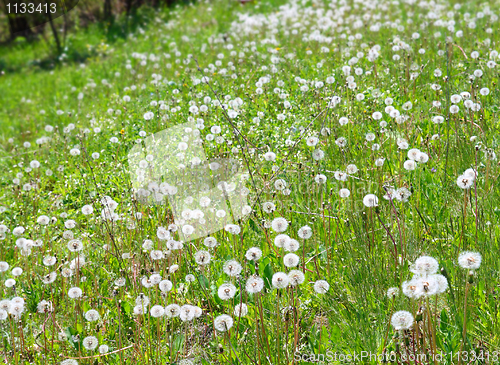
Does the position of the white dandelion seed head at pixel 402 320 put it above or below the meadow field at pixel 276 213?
above

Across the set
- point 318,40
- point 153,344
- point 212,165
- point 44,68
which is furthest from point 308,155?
point 44,68

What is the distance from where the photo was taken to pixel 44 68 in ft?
38.4

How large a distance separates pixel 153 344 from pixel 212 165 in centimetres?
160

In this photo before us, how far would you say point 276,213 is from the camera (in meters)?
2.91

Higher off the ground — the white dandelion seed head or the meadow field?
the white dandelion seed head

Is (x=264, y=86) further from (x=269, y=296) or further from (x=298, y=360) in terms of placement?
(x=298, y=360)

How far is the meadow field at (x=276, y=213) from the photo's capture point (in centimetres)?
197

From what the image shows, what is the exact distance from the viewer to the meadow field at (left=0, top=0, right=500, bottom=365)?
77.7 inches

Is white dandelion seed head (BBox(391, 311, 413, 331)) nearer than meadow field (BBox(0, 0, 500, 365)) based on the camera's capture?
Yes

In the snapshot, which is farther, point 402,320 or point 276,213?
point 276,213

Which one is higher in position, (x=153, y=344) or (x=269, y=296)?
(x=269, y=296)

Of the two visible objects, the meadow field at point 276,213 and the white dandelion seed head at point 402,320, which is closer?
the white dandelion seed head at point 402,320

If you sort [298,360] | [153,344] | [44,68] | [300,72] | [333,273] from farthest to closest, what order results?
[44,68], [300,72], [333,273], [153,344], [298,360]

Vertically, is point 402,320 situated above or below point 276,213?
above
